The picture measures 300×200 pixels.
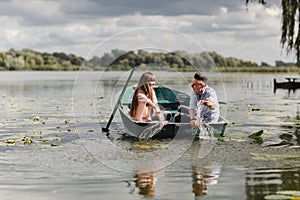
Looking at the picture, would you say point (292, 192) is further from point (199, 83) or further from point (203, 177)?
point (199, 83)

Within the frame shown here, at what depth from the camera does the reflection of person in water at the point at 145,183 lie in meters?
7.18

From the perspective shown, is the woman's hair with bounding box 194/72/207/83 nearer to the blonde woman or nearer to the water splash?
the water splash

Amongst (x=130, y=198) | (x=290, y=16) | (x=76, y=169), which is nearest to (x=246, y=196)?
(x=130, y=198)

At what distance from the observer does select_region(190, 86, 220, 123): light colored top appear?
1109 centimetres

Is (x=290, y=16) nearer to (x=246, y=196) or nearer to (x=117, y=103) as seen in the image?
(x=117, y=103)

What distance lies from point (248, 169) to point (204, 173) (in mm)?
737

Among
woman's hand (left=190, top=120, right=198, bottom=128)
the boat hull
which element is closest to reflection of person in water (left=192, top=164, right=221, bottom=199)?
woman's hand (left=190, top=120, right=198, bottom=128)

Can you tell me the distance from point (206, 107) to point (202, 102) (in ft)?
0.84

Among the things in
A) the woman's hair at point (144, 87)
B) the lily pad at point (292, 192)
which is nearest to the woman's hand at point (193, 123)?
the woman's hair at point (144, 87)

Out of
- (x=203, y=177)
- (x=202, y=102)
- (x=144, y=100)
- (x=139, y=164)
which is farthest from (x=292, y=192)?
(x=144, y=100)

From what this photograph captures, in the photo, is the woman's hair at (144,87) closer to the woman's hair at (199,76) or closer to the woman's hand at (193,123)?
the woman's hair at (199,76)

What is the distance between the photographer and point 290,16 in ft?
63.9

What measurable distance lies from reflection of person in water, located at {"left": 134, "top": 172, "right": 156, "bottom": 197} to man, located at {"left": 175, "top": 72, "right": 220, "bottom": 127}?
3.01 meters

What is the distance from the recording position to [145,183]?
7719mm
